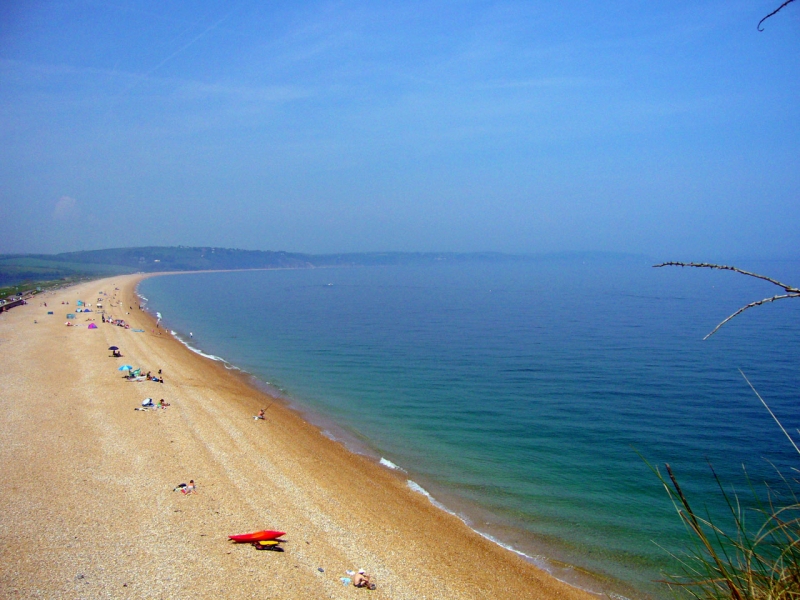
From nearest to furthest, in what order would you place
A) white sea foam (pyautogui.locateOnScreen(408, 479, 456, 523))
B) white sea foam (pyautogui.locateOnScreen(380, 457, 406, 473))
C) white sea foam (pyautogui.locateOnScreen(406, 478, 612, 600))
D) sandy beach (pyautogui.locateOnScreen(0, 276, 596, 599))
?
sandy beach (pyautogui.locateOnScreen(0, 276, 596, 599)), white sea foam (pyautogui.locateOnScreen(406, 478, 612, 600)), white sea foam (pyautogui.locateOnScreen(408, 479, 456, 523)), white sea foam (pyautogui.locateOnScreen(380, 457, 406, 473))

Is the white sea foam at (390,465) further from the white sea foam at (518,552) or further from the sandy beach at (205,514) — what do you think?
the white sea foam at (518,552)

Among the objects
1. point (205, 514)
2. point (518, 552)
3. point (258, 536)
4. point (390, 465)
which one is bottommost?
point (518, 552)

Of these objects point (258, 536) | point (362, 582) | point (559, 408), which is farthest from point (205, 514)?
point (559, 408)

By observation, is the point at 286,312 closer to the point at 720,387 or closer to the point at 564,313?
the point at 564,313

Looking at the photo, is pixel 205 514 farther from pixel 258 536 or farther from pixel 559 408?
pixel 559 408

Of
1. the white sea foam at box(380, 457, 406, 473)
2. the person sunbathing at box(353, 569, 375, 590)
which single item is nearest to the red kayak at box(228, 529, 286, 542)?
the person sunbathing at box(353, 569, 375, 590)

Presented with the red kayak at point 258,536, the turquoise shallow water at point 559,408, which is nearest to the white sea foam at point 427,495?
the turquoise shallow water at point 559,408

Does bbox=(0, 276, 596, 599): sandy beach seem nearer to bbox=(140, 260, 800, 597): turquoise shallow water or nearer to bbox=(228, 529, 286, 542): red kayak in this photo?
bbox=(228, 529, 286, 542): red kayak
